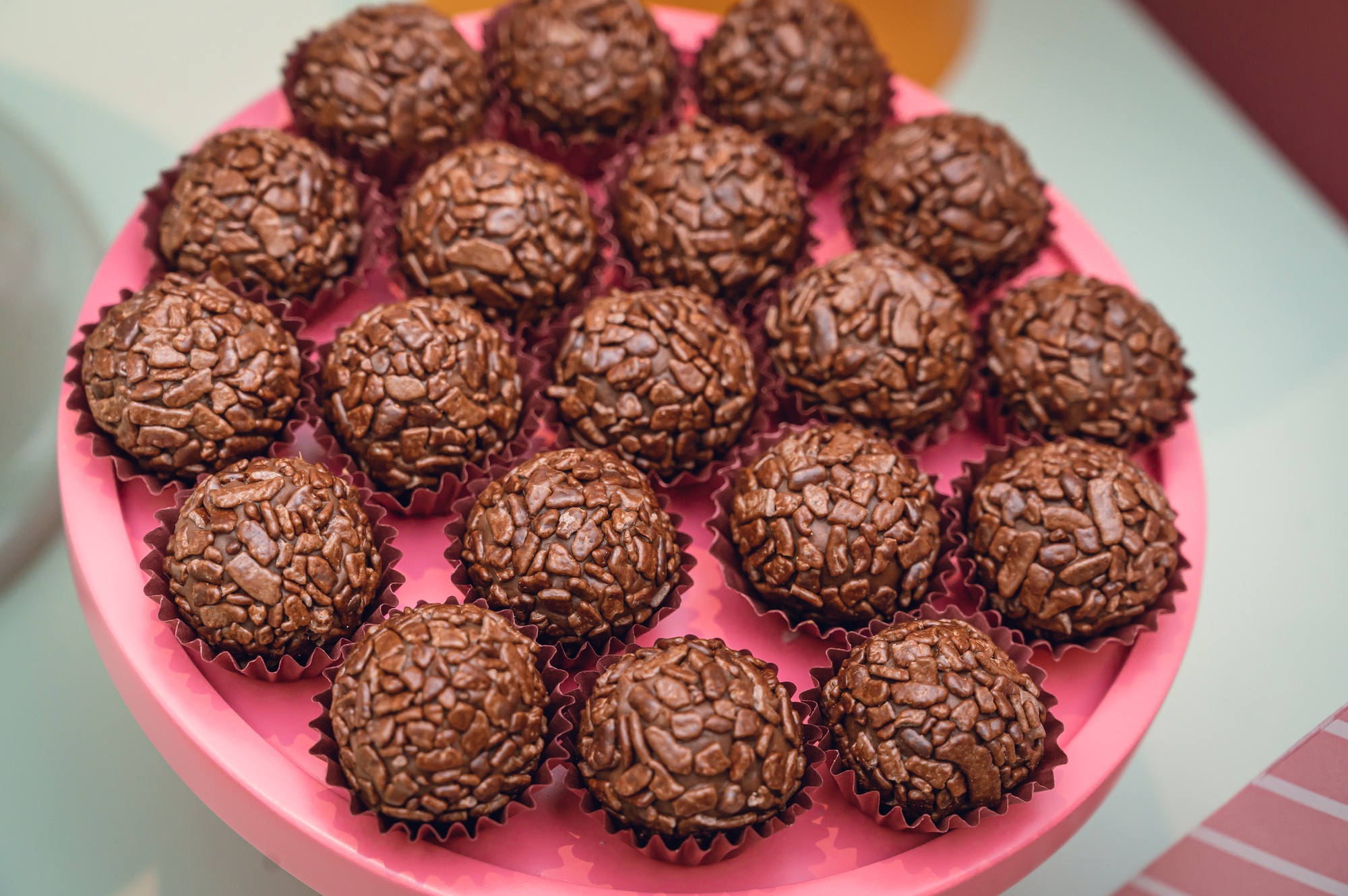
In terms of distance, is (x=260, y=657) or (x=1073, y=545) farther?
(x=1073, y=545)

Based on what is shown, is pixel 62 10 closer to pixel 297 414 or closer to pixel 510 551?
pixel 297 414

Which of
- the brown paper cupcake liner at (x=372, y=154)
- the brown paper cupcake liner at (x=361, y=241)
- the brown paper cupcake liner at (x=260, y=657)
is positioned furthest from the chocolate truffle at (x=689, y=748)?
the brown paper cupcake liner at (x=372, y=154)

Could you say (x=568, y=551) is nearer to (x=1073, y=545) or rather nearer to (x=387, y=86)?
(x=1073, y=545)

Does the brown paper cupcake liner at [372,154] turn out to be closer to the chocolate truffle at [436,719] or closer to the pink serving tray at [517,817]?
the pink serving tray at [517,817]

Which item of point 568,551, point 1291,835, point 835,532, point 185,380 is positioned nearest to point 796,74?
point 835,532

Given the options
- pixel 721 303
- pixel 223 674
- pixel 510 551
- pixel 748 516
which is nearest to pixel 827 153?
pixel 721 303

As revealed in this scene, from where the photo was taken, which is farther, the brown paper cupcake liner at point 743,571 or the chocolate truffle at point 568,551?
the brown paper cupcake liner at point 743,571
